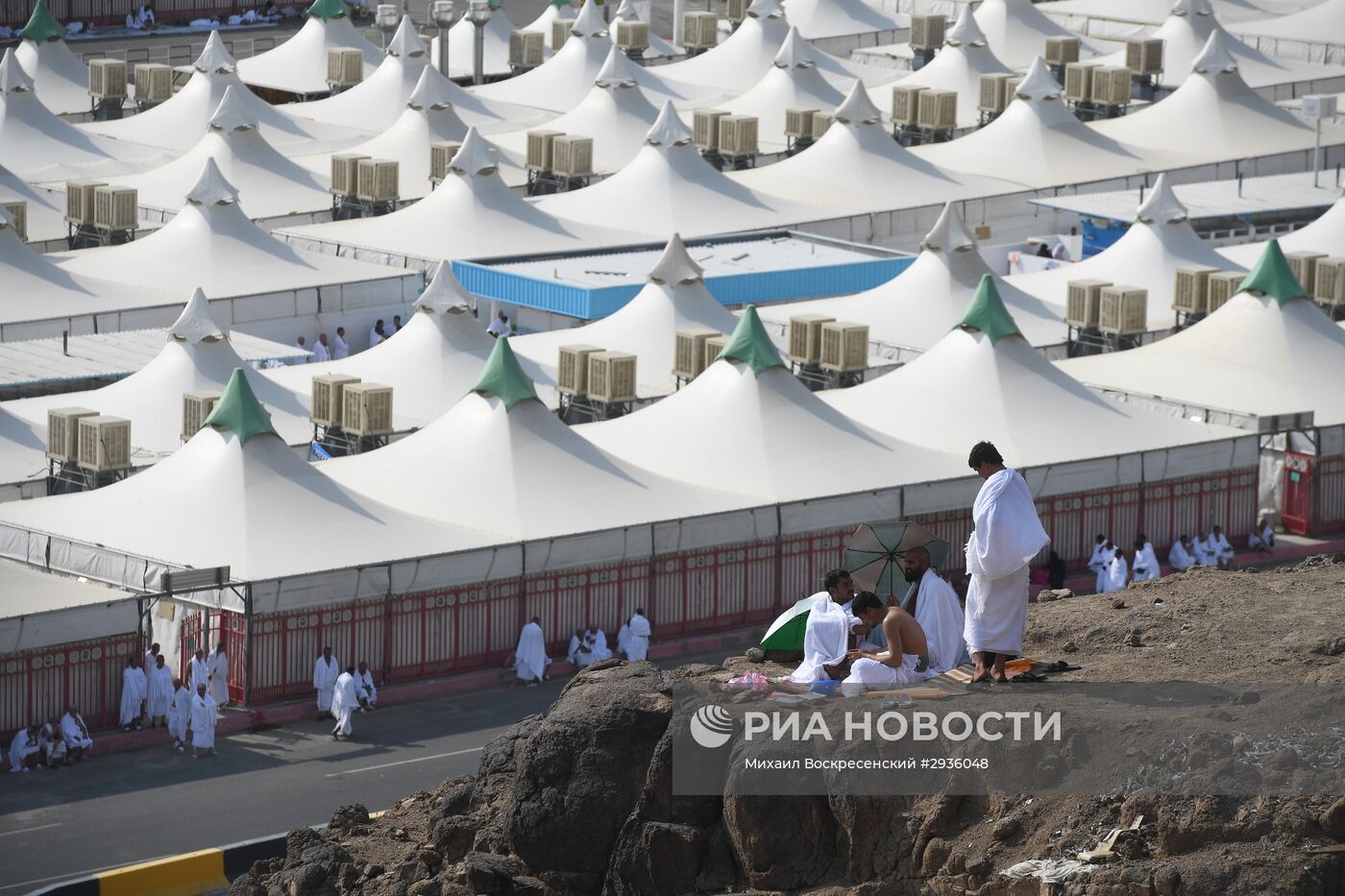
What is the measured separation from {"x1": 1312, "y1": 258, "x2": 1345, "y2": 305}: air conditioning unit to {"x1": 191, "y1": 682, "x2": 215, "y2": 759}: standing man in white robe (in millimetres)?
24175

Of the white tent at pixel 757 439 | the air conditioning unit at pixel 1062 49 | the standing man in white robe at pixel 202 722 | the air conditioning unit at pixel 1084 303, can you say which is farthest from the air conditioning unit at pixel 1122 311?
the air conditioning unit at pixel 1062 49

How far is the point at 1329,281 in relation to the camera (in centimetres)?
4762

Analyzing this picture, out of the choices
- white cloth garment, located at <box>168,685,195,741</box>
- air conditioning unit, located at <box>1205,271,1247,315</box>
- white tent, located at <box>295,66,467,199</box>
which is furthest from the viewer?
white tent, located at <box>295,66,467,199</box>

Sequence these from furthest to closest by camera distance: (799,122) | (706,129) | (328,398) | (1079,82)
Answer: (1079,82) < (799,122) < (706,129) < (328,398)

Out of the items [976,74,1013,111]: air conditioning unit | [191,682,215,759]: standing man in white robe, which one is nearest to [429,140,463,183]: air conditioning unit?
[976,74,1013,111]: air conditioning unit

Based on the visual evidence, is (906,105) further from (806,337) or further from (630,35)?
(806,337)

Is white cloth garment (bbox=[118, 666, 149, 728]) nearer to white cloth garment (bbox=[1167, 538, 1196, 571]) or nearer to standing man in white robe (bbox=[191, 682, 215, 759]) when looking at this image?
standing man in white robe (bbox=[191, 682, 215, 759])

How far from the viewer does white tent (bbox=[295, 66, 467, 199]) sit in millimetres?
59688

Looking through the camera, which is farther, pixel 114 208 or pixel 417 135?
pixel 417 135

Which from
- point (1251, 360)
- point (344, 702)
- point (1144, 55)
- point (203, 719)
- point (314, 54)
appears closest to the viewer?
point (203, 719)

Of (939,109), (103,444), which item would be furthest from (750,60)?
(103,444)

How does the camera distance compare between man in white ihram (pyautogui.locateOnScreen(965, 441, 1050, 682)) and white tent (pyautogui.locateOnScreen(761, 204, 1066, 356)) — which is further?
white tent (pyautogui.locateOnScreen(761, 204, 1066, 356))

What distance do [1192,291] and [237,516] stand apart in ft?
64.0

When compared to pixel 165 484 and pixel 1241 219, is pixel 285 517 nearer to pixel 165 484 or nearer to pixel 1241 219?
A: pixel 165 484
